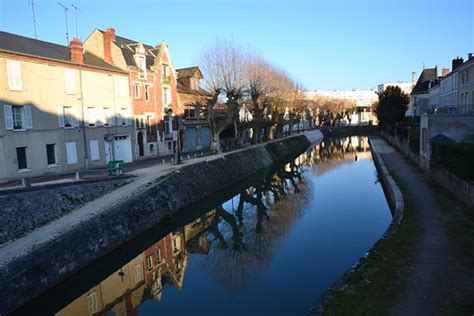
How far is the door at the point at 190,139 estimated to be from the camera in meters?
41.2

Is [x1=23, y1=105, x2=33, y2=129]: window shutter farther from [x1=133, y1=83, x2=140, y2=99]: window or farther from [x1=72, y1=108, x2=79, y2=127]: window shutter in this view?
[x1=133, y1=83, x2=140, y2=99]: window

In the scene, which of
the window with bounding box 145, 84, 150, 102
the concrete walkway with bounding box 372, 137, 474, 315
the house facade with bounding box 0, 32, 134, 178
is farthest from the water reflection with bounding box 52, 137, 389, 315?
A: the window with bounding box 145, 84, 150, 102

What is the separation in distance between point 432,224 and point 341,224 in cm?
548

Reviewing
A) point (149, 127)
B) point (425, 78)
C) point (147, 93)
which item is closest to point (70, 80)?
point (147, 93)

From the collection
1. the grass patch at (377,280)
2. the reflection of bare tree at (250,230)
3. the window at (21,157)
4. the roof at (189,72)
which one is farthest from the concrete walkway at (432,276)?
the roof at (189,72)

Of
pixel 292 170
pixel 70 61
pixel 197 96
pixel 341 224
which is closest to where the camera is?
pixel 341 224

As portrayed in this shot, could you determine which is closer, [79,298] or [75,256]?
[79,298]

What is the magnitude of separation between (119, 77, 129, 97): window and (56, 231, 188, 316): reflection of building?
19374 millimetres

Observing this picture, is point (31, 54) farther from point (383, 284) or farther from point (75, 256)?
point (383, 284)

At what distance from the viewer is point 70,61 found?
25.9 metres

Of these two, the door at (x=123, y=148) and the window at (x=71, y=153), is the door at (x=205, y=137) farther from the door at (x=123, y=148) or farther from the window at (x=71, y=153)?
the window at (x=71, y=153)

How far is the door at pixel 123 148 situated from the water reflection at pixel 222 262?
1247cm

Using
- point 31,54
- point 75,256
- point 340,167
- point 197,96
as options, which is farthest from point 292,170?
point 75,256

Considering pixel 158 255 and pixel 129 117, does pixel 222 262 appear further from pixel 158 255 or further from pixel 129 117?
pixel 129 117
